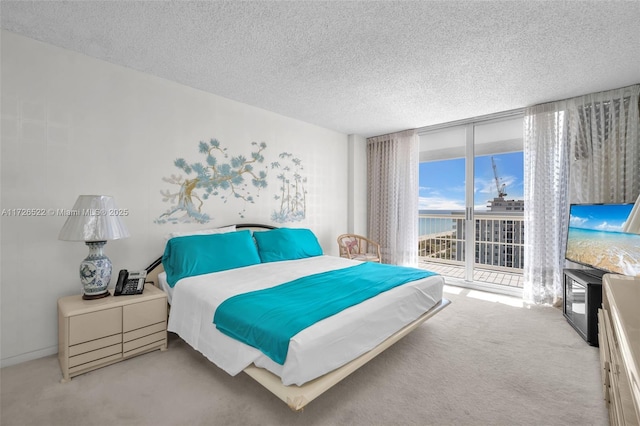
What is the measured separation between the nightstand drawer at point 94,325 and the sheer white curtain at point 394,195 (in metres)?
4.06

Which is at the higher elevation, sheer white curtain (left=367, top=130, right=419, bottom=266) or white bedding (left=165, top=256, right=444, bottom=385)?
sheer white curtain (left=367, top=130, right=419, bottom=266)

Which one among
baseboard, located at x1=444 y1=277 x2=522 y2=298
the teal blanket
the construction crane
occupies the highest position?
the construction crane

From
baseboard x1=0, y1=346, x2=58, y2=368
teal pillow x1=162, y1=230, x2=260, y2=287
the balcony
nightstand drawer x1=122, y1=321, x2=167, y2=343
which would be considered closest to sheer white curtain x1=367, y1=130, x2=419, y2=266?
the balcony

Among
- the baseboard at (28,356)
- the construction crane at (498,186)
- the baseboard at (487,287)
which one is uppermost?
the construction crane at (498,186)

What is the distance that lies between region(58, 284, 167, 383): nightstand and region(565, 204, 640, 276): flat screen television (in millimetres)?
4043

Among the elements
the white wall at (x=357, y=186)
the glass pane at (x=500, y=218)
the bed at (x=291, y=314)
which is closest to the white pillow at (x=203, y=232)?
the bed at (x=291, y=314)

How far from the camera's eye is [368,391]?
192 centimetres

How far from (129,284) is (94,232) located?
0.55 meters

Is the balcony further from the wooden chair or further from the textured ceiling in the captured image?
the textured ceiling

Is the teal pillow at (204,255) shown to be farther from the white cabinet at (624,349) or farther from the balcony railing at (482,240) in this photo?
the balcony railing at (482,240)

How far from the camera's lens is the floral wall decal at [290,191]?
4.18 m

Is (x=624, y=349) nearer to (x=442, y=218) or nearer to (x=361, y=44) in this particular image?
(x=361, y=44)

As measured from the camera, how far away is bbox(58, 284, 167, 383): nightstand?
203 cm

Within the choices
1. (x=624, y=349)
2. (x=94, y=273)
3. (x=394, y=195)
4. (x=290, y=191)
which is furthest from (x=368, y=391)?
(x=394, y=195)
